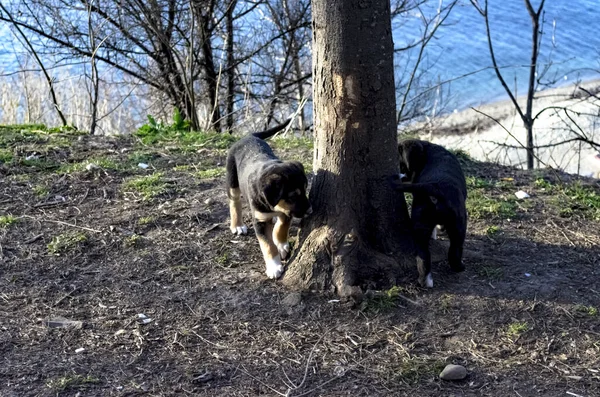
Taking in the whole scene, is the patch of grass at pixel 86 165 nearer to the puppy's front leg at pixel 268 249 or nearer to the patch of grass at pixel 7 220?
the patch of grass at pixel 7 220

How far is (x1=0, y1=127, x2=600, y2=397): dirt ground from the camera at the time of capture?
4.03 m

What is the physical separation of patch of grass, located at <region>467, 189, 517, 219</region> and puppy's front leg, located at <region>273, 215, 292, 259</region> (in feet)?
5.92

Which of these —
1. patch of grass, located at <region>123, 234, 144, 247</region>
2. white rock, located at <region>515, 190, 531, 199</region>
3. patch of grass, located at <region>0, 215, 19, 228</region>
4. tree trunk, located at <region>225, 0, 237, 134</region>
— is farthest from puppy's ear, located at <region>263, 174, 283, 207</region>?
tree trunk, located at <region>225, 0, 237, 134</region>

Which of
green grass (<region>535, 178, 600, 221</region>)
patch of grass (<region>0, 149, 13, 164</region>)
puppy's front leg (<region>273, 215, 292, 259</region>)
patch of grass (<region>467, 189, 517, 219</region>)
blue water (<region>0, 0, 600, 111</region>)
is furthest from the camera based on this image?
blue water (<region>0, 0, 600, 111</region>)

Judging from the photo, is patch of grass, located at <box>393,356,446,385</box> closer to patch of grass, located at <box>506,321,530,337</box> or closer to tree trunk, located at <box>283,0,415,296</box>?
patch of grass, located at <box>506,321,530,337</box>

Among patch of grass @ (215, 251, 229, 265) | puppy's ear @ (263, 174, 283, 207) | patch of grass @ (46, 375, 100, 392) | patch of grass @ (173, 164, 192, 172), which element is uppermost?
patch of grass @ (173, 164, 192, 172)

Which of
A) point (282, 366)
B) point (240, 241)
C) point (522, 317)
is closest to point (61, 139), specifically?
point (240, 241)

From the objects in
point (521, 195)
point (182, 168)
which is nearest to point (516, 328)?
point (521, 195)

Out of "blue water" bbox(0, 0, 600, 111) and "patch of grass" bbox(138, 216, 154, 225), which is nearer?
"patch of grass" bbox(138, 216, 154, 225)

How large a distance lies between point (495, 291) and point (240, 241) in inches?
83.7

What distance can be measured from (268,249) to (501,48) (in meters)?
16.3

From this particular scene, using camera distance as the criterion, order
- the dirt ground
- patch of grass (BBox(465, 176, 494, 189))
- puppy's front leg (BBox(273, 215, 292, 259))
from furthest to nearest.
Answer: patch of grass (BBox(465, 176, 494, 189)), puppy's front leg (BBox(273, 215, 292, 259)), the dirt ground

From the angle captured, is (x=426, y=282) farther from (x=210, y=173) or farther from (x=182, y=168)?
(x=182, y=168)

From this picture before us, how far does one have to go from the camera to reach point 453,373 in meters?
4.00
